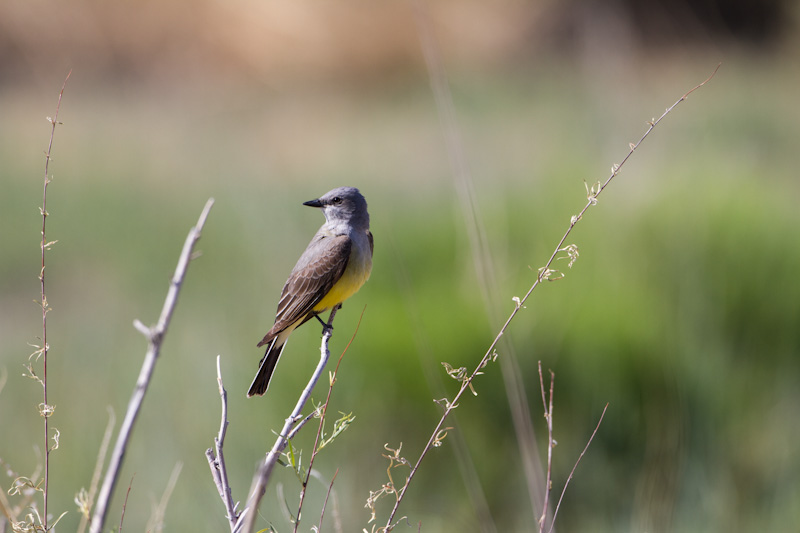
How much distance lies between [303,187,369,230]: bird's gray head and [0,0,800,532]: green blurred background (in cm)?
23

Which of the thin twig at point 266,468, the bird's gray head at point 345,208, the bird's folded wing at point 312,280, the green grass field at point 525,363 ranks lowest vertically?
the green grass field at point 525,363

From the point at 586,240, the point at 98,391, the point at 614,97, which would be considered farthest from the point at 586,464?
the point at 614,97

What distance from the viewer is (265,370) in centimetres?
153

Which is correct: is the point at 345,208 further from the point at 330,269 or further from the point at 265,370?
the point at 265,370

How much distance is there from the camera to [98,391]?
4340 mm

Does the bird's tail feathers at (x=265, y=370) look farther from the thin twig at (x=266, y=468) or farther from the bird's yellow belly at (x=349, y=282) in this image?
the thin twig at (x=266, y=468)

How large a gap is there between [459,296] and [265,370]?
2.00m

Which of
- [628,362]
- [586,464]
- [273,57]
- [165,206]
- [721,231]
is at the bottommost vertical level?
[586,464]

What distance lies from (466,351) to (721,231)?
1188 millimetres

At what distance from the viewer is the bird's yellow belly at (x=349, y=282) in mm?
1618

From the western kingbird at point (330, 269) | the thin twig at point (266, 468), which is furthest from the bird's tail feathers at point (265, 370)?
the thin twig at point (266, 468)

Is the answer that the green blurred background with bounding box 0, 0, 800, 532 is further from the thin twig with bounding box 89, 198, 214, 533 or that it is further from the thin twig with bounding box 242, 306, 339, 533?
the thin twig with bounding box 89, 198, 214, 533

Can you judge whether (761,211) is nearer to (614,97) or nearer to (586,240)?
(586,240)

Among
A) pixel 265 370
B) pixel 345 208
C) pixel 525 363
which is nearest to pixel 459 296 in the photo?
pixel 525 363
